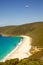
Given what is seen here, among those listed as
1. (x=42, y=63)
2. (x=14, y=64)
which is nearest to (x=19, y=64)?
(x=14, y=64)

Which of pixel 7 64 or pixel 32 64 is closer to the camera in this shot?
pixel 32 64

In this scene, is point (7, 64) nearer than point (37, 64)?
No

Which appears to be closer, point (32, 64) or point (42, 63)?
point (32, 64)

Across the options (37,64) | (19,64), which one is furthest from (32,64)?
(19,64)

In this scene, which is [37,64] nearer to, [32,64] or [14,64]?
[32,64]

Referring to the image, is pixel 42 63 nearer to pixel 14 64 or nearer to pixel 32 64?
pixel 32 64

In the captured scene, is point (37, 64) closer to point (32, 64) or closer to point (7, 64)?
point (32, 64)

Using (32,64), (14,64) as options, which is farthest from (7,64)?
(32,64)
